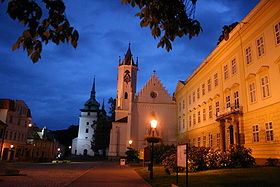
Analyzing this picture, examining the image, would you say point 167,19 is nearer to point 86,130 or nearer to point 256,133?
Answer: point 256,133

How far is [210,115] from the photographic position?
3291cm

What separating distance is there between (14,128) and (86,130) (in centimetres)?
4835

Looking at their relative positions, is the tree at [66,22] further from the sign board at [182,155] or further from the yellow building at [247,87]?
the yellow building at [247,87]

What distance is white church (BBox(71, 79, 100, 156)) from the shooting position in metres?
92.2

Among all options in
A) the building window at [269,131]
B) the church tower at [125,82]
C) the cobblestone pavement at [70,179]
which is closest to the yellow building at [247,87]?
the building window at [269,131]

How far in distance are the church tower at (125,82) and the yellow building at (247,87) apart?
2986 cm

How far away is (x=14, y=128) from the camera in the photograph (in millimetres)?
48812

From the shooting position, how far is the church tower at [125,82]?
63156mm

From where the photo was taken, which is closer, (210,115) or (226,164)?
(226,164)

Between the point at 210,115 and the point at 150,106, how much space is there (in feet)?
80.8

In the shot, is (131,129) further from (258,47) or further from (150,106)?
(258,47)

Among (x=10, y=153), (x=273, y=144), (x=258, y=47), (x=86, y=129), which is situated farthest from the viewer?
(x=86, y=129)

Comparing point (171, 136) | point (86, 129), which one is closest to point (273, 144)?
point (171, 136)

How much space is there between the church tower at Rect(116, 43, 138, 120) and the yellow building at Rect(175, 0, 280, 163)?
2986cm
